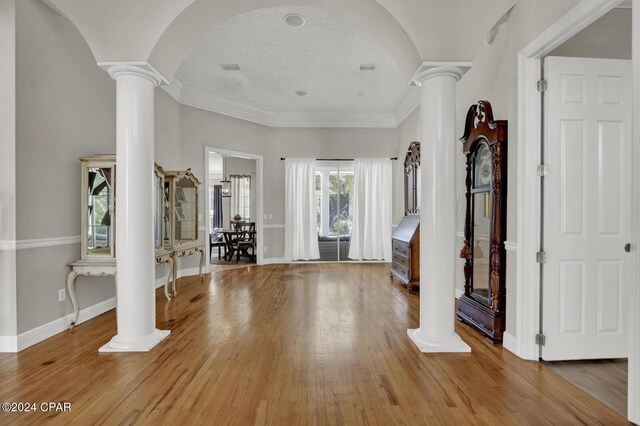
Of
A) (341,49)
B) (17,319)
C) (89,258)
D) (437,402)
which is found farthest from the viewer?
(341,49)

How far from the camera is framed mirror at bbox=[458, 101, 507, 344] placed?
2.88 meters

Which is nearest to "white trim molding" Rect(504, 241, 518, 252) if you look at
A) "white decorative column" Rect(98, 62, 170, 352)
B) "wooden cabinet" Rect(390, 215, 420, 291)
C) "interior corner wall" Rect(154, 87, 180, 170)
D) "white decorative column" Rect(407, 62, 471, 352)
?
"white decorative column" Rect(407, 62, 471, 352)

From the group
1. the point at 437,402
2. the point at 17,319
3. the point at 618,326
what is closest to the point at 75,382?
the point at 17,319

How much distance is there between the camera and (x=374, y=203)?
7246 millimetres

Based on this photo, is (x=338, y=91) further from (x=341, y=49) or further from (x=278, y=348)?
(x=278, y=348)

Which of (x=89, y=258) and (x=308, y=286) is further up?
(x=89, y=258)

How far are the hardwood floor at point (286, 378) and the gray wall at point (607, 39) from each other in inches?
99.4

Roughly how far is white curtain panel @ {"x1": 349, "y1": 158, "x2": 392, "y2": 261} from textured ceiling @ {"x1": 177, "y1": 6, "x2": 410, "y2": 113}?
1.25 m

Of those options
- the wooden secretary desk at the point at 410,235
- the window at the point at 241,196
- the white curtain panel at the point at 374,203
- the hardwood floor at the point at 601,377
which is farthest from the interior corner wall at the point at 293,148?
the hardwood floor at the point at 601,377

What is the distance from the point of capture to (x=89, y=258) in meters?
3.33

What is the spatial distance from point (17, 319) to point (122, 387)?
54.1 inches

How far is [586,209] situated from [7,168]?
4.68 meters

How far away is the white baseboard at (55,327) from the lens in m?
2.81

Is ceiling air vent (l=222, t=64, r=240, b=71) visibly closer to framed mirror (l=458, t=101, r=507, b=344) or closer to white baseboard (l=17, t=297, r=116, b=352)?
framed mirror (l=458, t=101, r=507, b=344)
